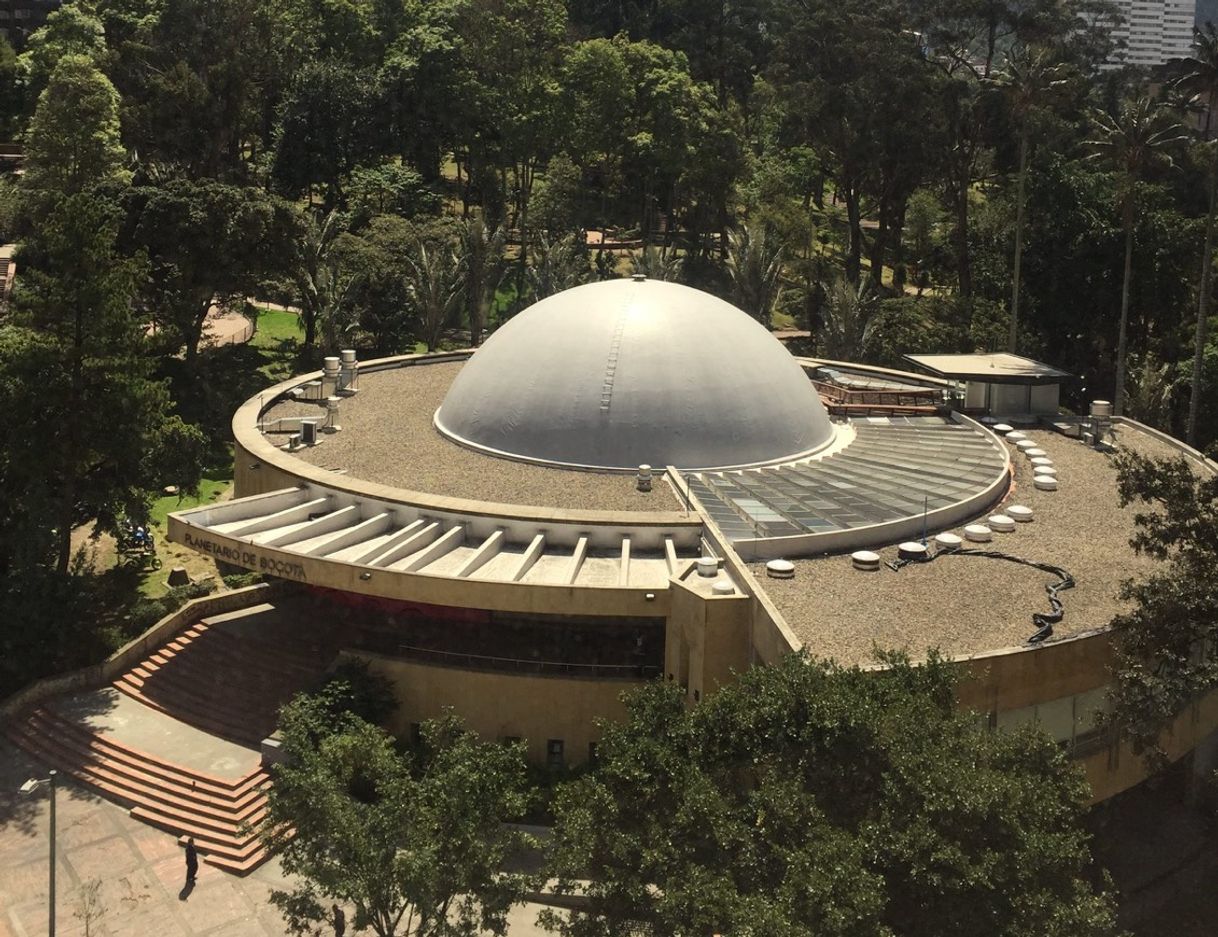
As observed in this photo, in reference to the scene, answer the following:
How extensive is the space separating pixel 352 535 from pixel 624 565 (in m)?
7.60

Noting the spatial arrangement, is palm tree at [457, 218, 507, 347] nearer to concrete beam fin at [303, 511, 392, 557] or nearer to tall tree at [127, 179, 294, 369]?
tall tree at [127, 179, 294, 369]

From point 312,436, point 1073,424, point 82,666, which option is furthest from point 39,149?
point 1073,424

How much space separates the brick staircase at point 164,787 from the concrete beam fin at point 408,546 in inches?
240

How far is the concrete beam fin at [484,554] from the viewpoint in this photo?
99.1ft

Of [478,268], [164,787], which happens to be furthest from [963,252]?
[164,787]

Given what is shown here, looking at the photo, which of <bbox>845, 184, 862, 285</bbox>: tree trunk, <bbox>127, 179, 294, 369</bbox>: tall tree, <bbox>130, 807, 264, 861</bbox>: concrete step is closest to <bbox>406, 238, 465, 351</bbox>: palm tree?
<bbox>127, 179, 294, 369</bbox>: tall tree

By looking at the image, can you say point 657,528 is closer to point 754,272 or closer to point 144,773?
point 144,773

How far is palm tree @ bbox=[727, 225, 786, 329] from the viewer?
226 ft

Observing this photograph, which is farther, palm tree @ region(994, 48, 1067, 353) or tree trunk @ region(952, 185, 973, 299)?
tree trunk @ region(952, 185, 973, 299)

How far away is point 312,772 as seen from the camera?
21062 millimetres

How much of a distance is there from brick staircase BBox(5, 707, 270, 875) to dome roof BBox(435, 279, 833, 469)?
1403 centimetres

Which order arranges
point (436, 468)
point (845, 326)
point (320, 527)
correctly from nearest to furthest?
point (320, 527) < point (436, 468) < point (845, 326)

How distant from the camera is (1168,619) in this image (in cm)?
2489

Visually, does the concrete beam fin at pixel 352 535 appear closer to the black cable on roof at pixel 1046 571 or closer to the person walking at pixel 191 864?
the person walking at pixel 191 864
